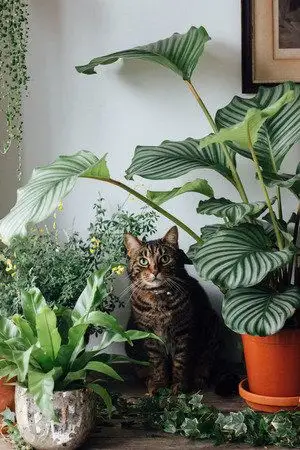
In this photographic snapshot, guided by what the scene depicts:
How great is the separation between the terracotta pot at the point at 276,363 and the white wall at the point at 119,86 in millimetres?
512

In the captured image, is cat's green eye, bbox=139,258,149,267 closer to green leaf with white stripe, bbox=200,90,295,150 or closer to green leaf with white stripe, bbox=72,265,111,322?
green leaf with white stripe, bbox=72,265,111,322

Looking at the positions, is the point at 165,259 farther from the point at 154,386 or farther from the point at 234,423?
the point at 234,423

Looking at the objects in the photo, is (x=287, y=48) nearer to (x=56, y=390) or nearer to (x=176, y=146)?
(x=176, y=146)

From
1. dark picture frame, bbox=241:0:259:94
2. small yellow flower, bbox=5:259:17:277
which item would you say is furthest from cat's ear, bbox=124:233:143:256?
dark picture frame, bbox=241:0:259:94

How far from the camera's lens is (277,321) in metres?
1.74

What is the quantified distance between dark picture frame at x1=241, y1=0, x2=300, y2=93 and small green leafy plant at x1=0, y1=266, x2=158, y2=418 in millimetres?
830

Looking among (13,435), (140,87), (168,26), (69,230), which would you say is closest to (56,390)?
(13,435)

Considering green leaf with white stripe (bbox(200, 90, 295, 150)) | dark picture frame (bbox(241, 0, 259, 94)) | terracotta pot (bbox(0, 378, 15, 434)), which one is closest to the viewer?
green leaf with white stripe (bbox(200, 90, 295, 150))

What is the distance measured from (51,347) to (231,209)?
1.83 feet

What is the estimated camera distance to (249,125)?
166cm

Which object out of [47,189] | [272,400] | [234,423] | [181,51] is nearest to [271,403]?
[272,400]

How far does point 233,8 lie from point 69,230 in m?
0.87

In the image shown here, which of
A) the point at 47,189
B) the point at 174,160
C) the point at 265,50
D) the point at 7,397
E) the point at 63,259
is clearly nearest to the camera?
the point at 47,189

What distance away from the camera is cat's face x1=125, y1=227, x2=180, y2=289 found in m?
2.02
